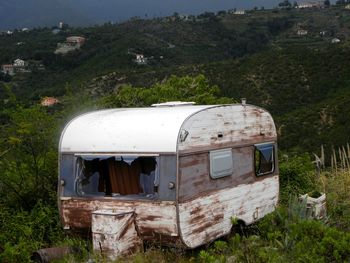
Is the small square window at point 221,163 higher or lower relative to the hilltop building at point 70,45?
lower

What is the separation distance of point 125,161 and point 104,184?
897 millimetres

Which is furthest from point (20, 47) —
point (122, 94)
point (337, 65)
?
point (122, 94)

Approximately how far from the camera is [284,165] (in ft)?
41.7

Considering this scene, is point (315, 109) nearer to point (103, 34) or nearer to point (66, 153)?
point (66, 153)

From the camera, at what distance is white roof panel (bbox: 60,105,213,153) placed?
25.6 feet

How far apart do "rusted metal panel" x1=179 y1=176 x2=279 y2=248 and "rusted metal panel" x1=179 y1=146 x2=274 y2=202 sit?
0.09 m

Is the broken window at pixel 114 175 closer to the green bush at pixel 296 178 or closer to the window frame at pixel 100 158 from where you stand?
the window frame at pixel 100 158

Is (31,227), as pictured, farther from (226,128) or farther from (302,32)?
(302,32)

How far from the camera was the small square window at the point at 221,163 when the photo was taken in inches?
323

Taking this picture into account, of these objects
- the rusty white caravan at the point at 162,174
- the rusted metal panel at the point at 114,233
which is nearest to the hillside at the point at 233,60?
the rusty white caravan at the point at 162,174

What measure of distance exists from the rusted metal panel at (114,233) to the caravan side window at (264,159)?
2.65 m

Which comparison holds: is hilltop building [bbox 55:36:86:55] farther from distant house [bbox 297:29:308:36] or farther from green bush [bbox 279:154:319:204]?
green bush [bbox 279:154:319:204]

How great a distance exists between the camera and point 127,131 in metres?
8.16

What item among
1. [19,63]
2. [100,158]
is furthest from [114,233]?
[19,63]
